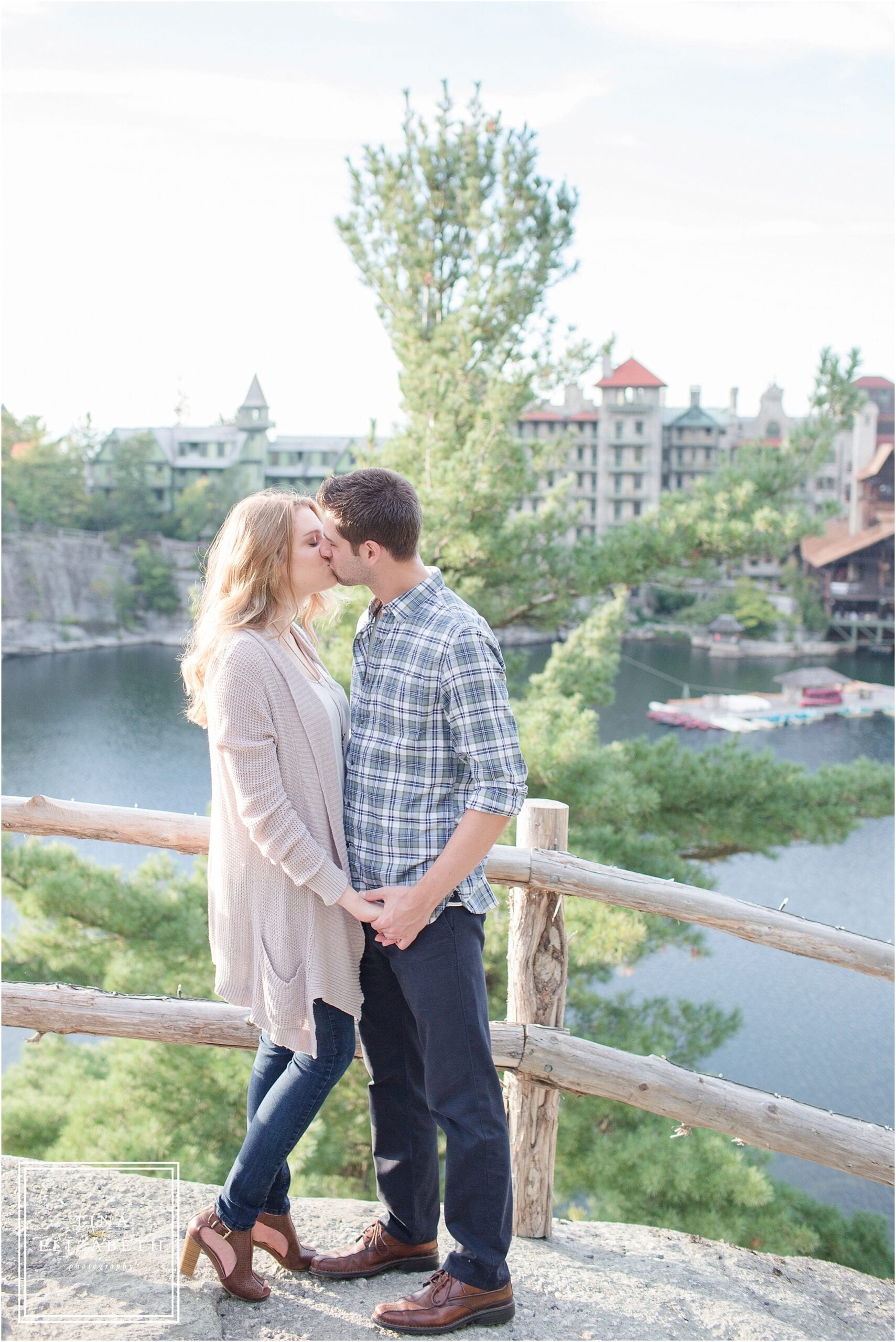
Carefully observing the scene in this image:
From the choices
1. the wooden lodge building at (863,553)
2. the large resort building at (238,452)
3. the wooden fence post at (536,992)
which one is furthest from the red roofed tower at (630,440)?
the wooden fence post at (536,992)

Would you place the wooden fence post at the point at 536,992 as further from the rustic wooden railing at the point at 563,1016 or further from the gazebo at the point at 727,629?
the gazebo at the point at 727,629

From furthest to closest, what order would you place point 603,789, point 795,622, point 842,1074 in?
1. point 795,622
2. point 842,1074
3. point 603,789

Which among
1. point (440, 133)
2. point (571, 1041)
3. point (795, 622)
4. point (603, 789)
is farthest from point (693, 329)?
point (571, 1041)

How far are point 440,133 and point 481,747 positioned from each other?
6857mm

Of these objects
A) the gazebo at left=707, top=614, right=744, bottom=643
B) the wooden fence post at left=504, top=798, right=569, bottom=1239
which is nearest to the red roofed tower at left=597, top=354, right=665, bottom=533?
the gazebo at left=707, top=614, right=744, bottom=643

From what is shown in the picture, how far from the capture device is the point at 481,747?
141 cm

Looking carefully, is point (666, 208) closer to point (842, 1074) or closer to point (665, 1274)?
point (842, 1074)

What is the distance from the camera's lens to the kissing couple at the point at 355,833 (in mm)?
1440

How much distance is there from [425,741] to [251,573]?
34 centimetres

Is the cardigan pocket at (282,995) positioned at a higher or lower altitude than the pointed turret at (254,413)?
lower

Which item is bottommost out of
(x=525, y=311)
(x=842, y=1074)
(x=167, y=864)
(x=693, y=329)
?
(x=842, y=1074)

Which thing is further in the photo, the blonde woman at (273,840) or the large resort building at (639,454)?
the large resort building at (639,454)

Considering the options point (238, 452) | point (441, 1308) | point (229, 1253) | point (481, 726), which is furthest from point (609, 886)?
point (238, 452)

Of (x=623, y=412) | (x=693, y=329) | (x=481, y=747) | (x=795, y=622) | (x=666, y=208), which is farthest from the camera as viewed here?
(x=623, y=412)
